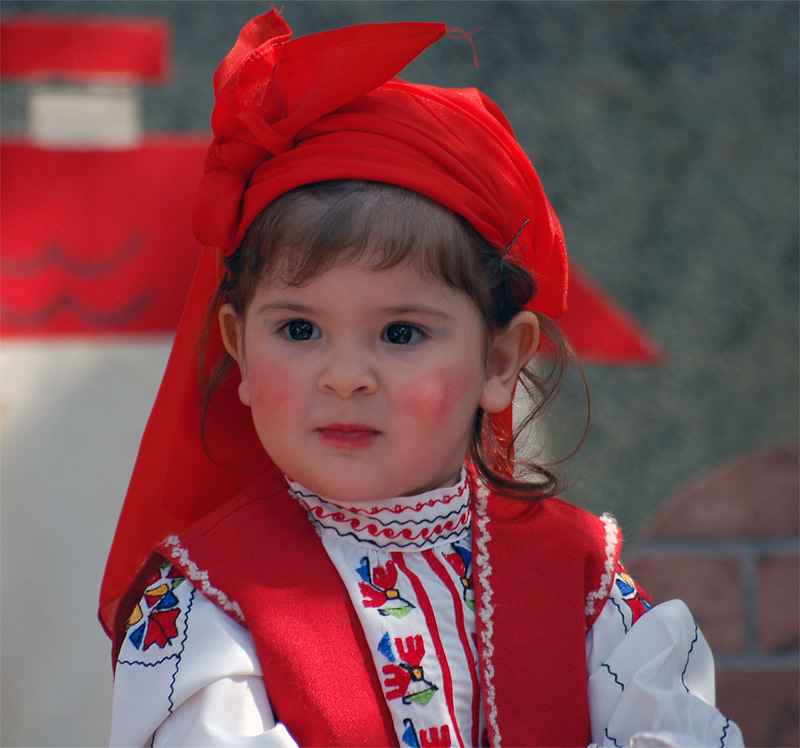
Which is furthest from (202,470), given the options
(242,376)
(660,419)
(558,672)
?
(660,419)

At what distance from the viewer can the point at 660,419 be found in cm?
177

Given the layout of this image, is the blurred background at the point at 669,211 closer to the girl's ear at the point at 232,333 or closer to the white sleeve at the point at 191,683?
the girl's ear at the point at 232,333

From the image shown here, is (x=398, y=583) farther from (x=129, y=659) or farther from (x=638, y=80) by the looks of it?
(x=638, y=80)

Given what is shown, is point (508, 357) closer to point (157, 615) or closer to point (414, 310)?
point (414, 310)

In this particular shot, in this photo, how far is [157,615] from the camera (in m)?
A: 0.86

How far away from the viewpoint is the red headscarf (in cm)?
87

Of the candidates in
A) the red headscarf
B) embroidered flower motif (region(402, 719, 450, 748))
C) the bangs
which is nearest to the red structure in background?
the red headscarf

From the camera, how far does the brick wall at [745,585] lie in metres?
1.62

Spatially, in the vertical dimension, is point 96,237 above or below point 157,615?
above

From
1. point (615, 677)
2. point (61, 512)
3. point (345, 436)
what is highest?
point (345, 436)

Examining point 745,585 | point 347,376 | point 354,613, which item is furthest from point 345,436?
point 745,585

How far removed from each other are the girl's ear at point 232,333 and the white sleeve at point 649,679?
43 centimetres

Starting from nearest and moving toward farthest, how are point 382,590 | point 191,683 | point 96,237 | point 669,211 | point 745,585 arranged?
point 191,683 → point 382,590 → point 96,237 → point 745,585 → point 669,211

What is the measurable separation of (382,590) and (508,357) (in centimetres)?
27
